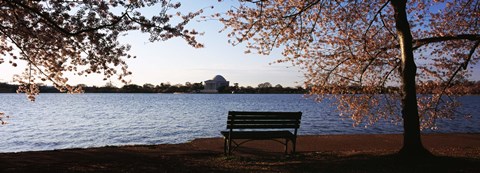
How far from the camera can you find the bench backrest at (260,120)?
8320 millimetres

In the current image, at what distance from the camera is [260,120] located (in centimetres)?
859

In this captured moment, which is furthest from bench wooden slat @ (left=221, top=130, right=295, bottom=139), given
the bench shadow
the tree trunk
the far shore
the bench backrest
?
the tree trunk

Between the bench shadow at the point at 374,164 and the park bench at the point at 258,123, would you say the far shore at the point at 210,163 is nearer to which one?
the bench shadow at the point at 374,164

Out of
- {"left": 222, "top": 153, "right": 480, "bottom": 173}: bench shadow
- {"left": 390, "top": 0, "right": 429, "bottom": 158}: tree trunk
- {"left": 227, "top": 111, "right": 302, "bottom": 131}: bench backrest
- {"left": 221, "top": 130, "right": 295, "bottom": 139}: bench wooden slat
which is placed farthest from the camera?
{"left": 221, "top": 130, "right": 295, "bottom": 139}: bench wooden slat

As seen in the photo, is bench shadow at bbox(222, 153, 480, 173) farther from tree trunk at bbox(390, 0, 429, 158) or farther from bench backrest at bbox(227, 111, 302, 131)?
bench backrest at bbox(227, 111, 302, 131)

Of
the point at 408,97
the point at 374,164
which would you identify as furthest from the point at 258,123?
the point at 408,97

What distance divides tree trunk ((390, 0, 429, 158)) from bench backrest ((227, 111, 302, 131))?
2491 millimetres

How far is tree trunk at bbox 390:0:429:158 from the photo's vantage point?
25.1ft

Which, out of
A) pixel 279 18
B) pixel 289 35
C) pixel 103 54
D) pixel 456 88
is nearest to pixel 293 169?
pixel 279 18

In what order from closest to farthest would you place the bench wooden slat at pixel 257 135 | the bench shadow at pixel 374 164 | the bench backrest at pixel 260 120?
1. the bench shadow at pixel 374 164
2. the bench backrest at pixel 260 120
3. the bench wooden slat at pixel 257 135

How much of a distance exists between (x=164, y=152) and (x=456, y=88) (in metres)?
10.2

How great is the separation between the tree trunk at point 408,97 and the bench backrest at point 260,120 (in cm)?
249

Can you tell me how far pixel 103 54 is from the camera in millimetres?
9016

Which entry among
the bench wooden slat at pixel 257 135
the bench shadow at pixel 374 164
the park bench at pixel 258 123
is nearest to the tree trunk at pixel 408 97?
the bench shadow at pixel 374 164
